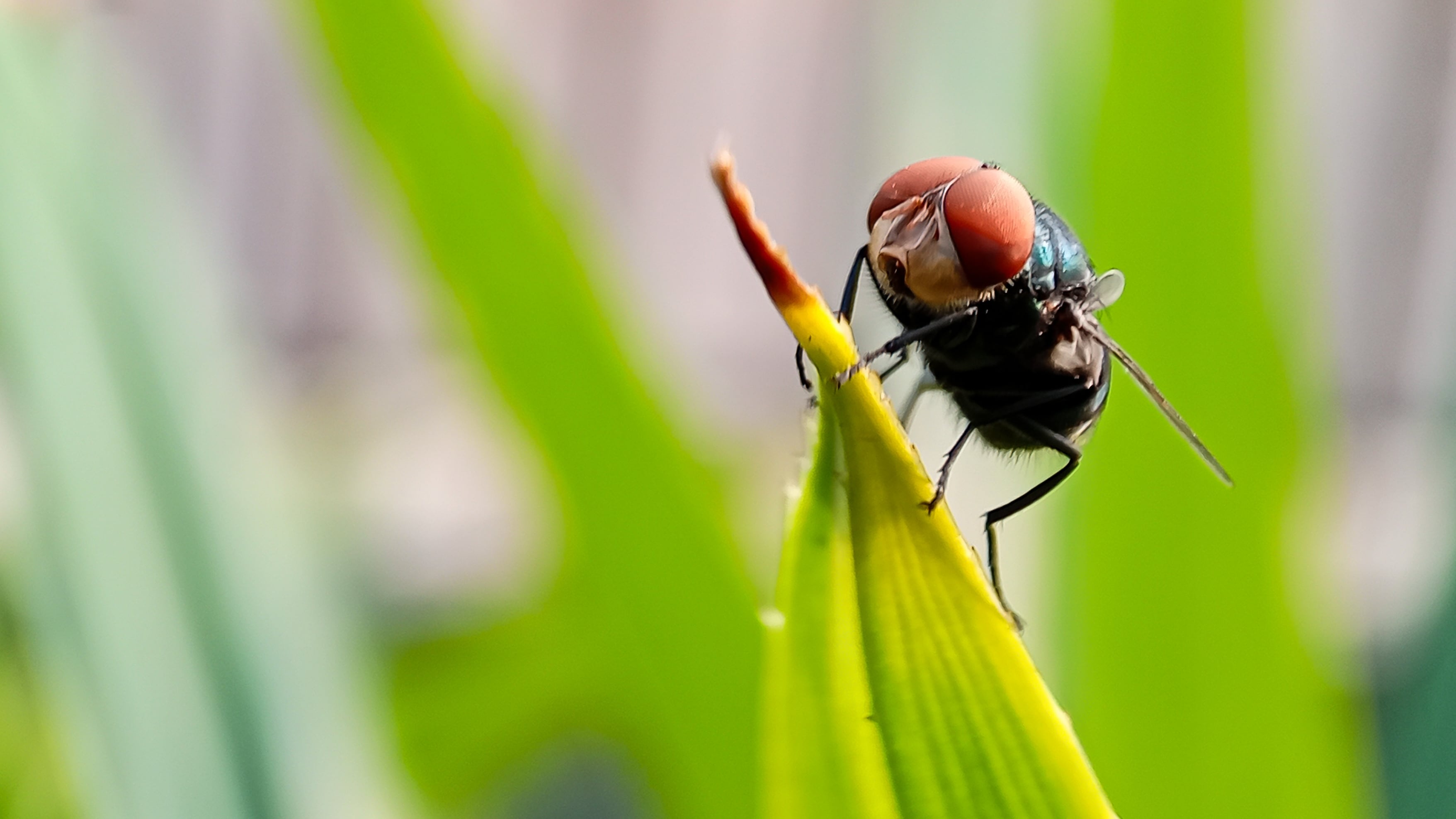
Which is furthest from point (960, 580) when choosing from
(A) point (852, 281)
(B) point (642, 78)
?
(B) point (642, 78)

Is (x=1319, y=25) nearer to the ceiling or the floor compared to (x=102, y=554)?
nearer to the ceiling

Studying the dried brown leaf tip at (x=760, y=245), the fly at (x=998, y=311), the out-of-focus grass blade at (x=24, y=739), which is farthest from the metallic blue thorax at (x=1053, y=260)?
the out-of-focus grass blade at (x=24, y=739)

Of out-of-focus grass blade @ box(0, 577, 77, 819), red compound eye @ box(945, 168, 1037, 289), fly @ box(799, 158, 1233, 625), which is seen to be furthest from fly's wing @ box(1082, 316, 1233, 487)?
out-of-focus grass blade @ box(0, 577, 77, 819)

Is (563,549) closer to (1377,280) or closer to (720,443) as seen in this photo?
(720,443)

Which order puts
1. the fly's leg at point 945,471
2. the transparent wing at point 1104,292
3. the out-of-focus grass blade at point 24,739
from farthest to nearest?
the out-of-focus grass blade at point 24,739 → the transparent wing at point 1104,292 → the fly's leg at point 945,471

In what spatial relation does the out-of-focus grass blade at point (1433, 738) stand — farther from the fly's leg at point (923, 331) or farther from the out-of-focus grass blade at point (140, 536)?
the out-of-focus grass blade at point (140, 536)

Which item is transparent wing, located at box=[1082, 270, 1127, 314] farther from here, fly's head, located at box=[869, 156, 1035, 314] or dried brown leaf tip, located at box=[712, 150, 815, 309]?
dried brown leaf tip, located at box=[712, 150, 815, 309]
